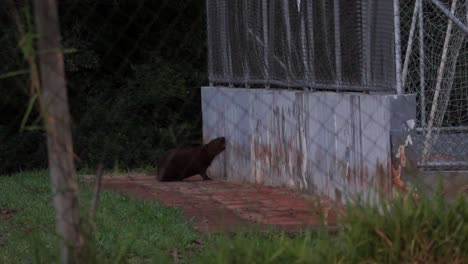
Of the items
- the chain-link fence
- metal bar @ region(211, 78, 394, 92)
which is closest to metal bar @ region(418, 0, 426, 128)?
the chain-link fence

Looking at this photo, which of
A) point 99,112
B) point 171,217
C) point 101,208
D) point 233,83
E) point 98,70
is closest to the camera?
point 171,217

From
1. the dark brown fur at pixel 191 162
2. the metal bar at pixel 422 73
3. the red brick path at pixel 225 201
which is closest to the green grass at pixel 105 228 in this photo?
the red brick path at pixel 225 201

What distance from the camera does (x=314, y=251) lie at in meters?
4.78

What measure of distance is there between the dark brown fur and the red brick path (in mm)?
129

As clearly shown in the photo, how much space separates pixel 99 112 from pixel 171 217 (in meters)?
1.77

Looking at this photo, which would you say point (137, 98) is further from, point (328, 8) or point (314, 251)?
point (314, 251)

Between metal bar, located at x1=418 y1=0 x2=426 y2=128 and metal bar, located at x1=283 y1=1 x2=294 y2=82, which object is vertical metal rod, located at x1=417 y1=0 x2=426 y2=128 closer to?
metal bar, located at x1=418 y1=0 x2=426 y2=128

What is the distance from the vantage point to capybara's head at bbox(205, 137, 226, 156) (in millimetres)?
12086

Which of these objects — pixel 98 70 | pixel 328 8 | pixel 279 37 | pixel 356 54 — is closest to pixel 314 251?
pixel 356 54

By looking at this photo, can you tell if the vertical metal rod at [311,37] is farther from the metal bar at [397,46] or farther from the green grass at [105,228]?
the green grass at [105,228]

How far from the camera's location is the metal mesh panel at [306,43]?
8.18 meters

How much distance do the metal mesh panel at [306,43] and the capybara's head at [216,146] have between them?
31.9 inches

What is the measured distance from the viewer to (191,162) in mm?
12094

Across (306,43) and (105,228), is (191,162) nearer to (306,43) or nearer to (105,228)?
(306,43)
